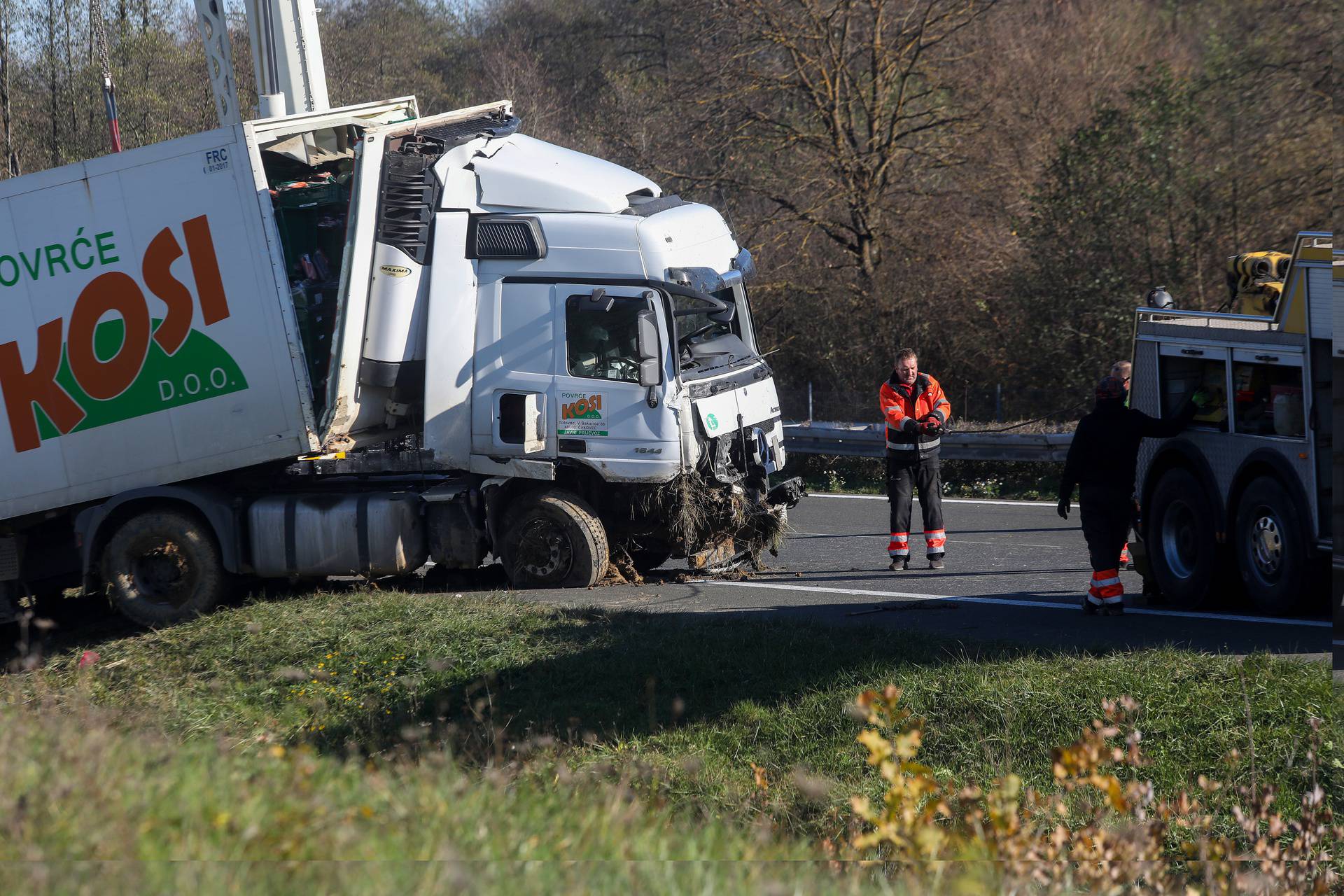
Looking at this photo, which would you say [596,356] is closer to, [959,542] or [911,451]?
[911,451]

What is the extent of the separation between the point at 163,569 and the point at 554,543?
3.08 metres

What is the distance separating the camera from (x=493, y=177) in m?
9.92

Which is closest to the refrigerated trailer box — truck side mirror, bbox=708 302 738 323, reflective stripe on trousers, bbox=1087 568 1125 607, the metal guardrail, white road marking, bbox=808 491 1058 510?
truck side mirror, bbox=708 302 738 323

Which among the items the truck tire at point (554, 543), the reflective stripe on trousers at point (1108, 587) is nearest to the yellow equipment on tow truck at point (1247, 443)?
the reflective stripe on trousers at point (1108, 587)

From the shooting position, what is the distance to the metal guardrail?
1519 cm

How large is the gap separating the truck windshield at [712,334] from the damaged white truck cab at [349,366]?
4 centimetres

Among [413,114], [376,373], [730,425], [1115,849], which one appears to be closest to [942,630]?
[730,425]

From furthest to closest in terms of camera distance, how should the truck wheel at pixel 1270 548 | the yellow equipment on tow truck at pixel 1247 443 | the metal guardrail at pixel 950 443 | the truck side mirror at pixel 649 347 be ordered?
the metal guardrail at pixel 950 443
the truck side mirror at pixel 649 347
the truck wheel at pixel 1270 548
the yellow equipment on tow truck at pixel 1247 443

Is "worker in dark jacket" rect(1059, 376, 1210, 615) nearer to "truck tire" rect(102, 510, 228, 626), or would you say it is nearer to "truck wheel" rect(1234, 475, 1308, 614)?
"truck wheel" rect(1234, 475, 1308, 614)

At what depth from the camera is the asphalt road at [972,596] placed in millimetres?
7512

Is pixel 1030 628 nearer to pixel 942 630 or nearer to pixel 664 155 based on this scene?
pixel 942 630

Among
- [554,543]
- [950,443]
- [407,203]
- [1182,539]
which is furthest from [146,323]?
[950,443]

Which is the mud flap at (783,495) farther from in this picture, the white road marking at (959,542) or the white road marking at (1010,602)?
the white road marking at (959,542)

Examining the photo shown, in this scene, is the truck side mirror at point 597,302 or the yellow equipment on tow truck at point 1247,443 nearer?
the yellow equipment on tow truck at point 1247,443
